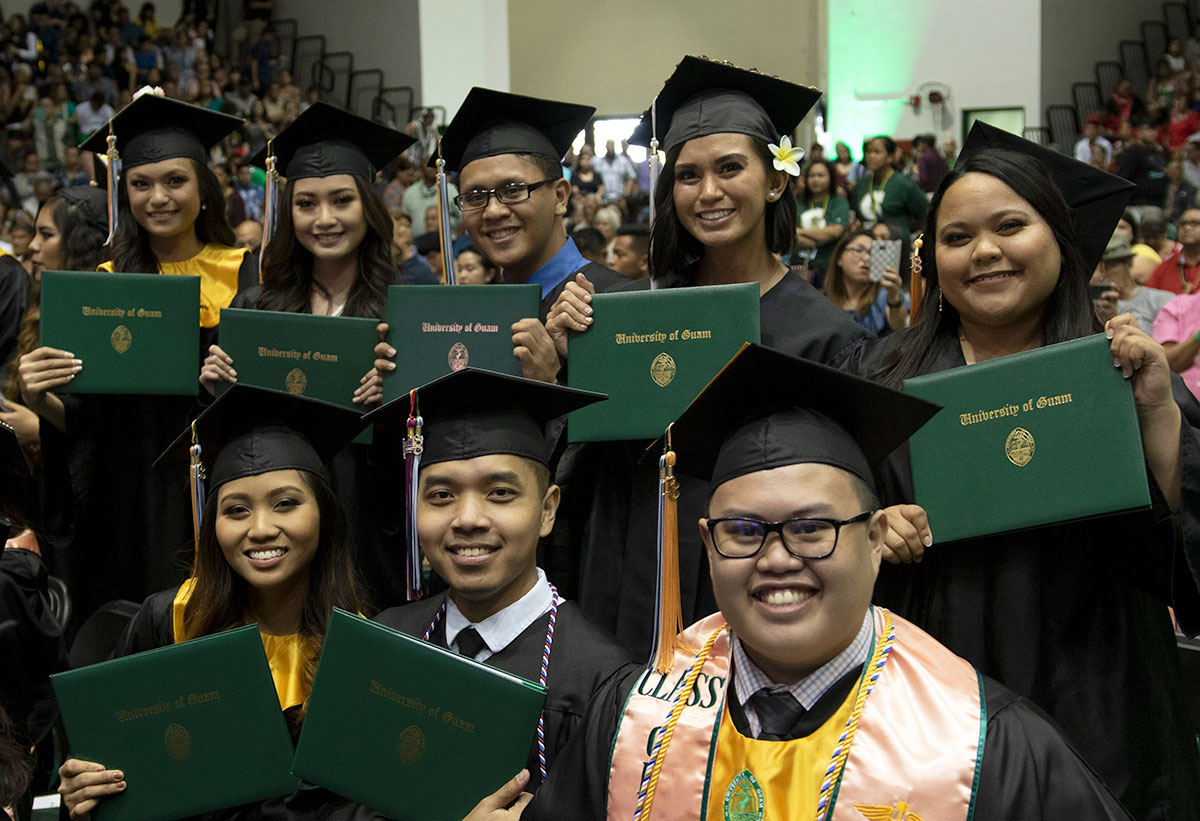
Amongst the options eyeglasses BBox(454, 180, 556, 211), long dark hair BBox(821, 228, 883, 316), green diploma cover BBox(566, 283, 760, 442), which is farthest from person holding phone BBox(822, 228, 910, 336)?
green diploma cover BBox(566, 283, 760, 442)

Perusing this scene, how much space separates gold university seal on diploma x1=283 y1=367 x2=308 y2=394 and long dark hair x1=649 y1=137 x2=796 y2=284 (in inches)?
39.2

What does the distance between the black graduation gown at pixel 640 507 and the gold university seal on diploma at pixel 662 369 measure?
20 centimetres

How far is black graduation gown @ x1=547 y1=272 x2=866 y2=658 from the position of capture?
9.34 ft

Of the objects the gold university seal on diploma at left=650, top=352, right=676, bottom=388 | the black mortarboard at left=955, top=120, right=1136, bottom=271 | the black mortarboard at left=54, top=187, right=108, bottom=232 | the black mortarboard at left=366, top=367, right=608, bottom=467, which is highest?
the black mortarboard at left=54, top=187, right=108, bottom=232

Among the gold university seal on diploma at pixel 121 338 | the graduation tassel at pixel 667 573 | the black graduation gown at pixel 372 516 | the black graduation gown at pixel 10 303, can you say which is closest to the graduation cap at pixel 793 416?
the graduation tassel at pixel 667 573

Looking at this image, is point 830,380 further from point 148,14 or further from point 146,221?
point 148,14

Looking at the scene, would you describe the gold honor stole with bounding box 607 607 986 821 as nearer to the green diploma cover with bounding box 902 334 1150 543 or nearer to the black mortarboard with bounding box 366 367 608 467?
the green diploma cover with bounding box 902 334 1150 543

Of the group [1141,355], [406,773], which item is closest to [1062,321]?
[1141,355]

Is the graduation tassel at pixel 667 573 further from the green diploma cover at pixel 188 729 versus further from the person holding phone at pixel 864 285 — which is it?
the person holding phone at pixel 864 285

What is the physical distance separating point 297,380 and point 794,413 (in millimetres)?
1737

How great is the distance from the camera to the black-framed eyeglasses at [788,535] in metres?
1.89

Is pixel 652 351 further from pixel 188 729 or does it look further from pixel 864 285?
pixel 864 285

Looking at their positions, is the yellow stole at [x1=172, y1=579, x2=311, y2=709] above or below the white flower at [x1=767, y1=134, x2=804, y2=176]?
below

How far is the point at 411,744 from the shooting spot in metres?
2.26
